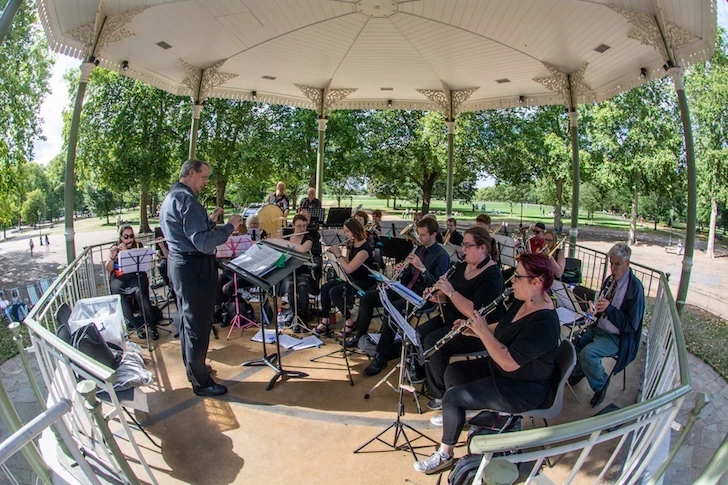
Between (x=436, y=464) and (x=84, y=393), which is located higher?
(x=84, y=393)

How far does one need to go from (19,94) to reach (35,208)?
46.5 metres

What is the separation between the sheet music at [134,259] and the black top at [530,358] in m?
4.51

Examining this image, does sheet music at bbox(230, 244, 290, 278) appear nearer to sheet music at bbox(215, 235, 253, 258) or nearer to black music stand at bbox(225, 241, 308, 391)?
black music stand at bbox(225, 241, 308, 391)

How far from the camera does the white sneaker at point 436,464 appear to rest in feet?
10.2

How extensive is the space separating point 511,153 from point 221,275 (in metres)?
19.2

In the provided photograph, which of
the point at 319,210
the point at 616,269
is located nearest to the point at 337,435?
the point at 616,269

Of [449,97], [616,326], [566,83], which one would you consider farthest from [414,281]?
[449,97]

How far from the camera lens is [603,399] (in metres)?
4.38

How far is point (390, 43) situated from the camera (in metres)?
7.74

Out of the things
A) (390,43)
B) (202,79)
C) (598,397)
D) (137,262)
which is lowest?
(598,397)

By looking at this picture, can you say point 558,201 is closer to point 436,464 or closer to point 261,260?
point 261,260

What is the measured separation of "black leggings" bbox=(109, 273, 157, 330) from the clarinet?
3648 millimetres

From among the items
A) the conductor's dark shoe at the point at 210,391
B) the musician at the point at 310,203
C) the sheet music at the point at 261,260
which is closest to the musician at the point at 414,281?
the sheet music at the point at 261,260

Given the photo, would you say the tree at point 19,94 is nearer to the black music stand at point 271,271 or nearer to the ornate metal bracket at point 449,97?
the ornate metal bracket at point 449,97
